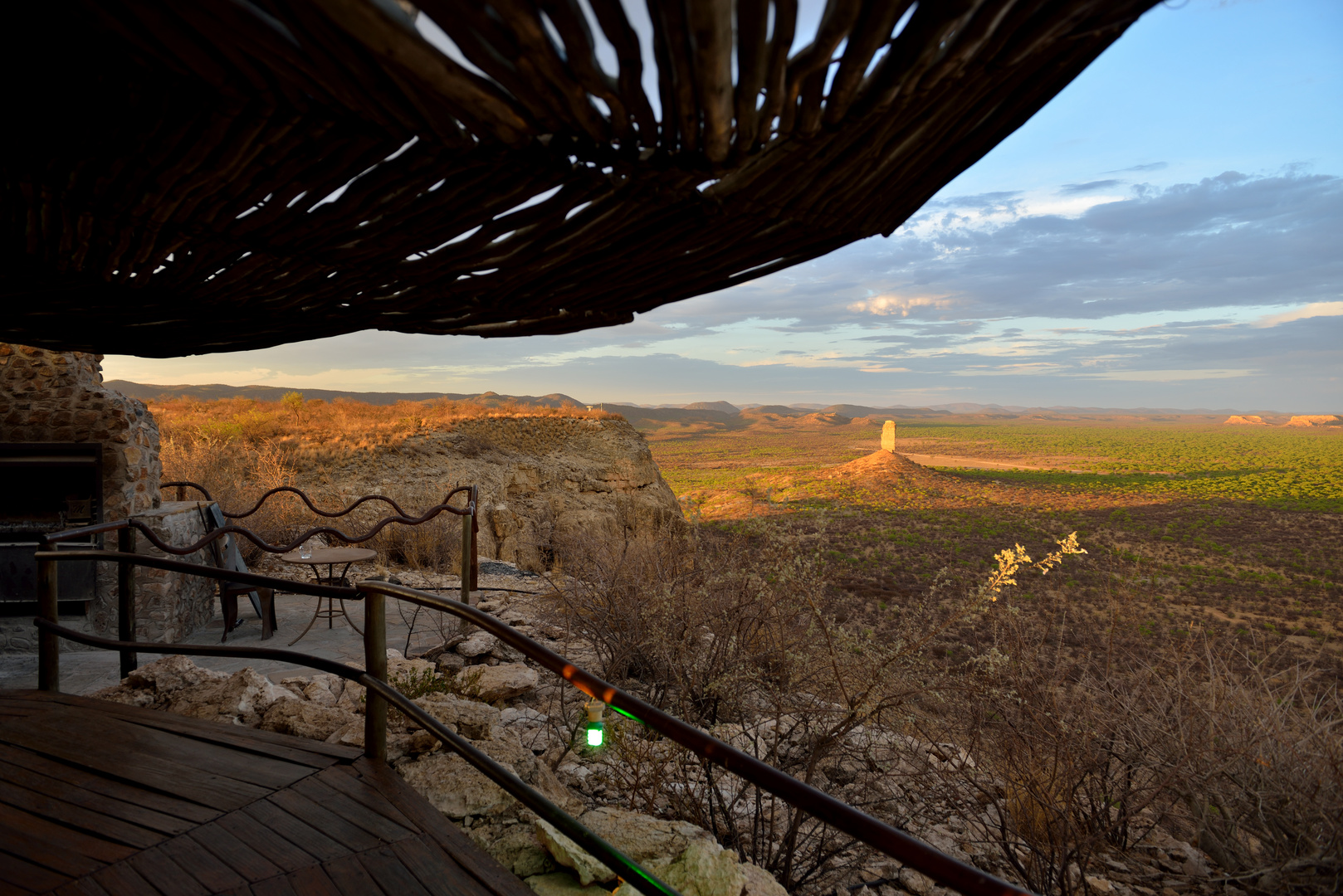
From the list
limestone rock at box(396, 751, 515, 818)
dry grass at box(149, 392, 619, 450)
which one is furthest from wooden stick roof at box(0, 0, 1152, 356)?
dry grass at box(149, 392, 619, 450)

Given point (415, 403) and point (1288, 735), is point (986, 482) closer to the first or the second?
point (415, 403)

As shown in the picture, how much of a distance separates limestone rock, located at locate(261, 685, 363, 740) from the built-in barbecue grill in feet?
11.3

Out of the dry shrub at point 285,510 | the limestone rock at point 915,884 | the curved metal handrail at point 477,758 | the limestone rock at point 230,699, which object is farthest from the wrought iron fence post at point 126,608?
the dry shrub at point 285,510

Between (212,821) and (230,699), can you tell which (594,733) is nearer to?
(212,821)

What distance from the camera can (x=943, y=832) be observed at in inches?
146

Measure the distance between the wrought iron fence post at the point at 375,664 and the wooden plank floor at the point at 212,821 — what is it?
0.23 feet

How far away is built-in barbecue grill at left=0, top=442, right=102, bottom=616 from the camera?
5555mm

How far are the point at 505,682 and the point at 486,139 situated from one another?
14.0 feet

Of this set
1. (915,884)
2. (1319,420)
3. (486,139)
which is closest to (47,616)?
(486,139)

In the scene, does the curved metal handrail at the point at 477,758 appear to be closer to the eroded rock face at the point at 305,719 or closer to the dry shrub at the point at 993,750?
the eroded rock face at the point at 305,719

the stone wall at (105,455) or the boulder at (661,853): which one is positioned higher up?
the stone wall at (105,455)

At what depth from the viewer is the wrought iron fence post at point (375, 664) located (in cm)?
228

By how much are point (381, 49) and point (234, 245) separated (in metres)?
0.94

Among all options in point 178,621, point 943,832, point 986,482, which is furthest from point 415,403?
point 986,482
